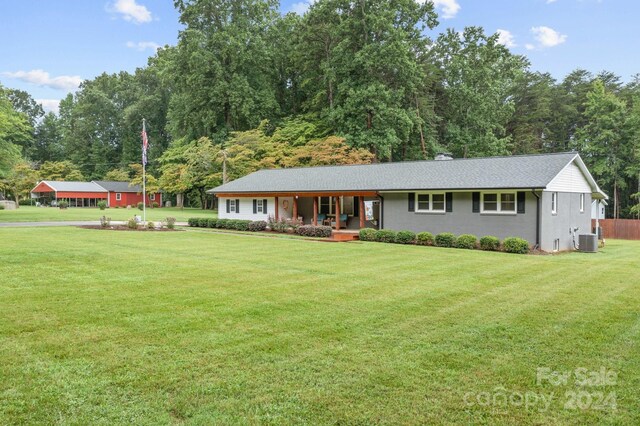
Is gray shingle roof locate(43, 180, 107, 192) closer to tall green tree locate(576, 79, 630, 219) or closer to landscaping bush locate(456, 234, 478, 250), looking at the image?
landscaping bush locate(456, 234, 478, 250)

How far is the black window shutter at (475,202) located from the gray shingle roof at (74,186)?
55.4 m

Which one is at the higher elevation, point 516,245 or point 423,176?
point 423,176

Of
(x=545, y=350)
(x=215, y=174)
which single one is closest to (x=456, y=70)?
(x=215, y=174)

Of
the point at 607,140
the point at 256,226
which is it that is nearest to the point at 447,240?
the point at 256,226

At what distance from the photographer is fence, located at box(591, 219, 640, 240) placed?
1048 inches

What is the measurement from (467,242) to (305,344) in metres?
13.1

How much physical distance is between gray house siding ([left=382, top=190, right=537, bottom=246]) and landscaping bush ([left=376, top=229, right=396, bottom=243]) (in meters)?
1.37

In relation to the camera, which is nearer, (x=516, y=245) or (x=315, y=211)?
(x=516, y=245)

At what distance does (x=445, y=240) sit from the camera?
17.6 metres

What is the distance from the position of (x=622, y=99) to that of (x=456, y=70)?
59.2ft

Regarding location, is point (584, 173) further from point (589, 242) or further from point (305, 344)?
point (305, 344)

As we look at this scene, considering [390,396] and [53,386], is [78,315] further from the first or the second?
[390,396]

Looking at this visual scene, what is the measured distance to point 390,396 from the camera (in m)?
3.93

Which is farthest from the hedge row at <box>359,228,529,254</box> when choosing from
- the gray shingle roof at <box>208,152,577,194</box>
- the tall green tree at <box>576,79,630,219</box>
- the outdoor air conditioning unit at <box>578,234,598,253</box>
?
the tall green tree at <box>576,79,630,219</box>
